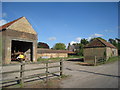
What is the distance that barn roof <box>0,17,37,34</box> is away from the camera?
18750 mm

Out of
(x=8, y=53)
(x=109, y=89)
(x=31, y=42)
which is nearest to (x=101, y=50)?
(x=31, y=42)

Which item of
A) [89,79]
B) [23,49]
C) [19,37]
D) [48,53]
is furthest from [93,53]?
[48,53]

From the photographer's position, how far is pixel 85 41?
3036 inches

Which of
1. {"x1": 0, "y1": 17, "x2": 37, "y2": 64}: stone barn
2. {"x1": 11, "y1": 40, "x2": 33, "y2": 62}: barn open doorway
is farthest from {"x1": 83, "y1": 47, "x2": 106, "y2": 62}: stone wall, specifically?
{"x1": 11, "y1": 40, "x2": 33, "y2": 62}: barn open doorway

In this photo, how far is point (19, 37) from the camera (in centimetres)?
1927

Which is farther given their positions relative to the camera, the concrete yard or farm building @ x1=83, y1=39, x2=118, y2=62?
farm building @ x1=83, y1=39, x2=118, y2=62

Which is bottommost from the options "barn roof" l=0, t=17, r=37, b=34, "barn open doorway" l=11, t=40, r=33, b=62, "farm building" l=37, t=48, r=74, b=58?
"farm building" l=37, t=48, r=74, b=58

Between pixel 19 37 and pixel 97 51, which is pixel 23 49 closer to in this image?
pixel 19 37

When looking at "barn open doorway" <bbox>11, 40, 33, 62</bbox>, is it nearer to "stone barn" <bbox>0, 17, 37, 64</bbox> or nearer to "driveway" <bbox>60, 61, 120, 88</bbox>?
"stone barn" <bbox>0, 17, 37, 64</bbox>

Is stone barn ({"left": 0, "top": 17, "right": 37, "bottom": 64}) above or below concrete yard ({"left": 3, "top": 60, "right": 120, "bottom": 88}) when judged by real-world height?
above

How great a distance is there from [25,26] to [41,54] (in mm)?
21017

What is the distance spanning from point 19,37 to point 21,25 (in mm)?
2372

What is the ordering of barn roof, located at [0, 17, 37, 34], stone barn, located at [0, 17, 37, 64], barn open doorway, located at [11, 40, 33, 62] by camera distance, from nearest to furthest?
stone barn, located at [0, 17, 37, 64] < barn roof, located at [0, 17, 37, 34] < barn open doorway, located at [11, 40, 33, 62]

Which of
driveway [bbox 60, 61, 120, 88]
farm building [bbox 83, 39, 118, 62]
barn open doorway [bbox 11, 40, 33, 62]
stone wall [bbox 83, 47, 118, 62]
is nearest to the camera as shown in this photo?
driveway [bbox 60, 61, 120, 88]
